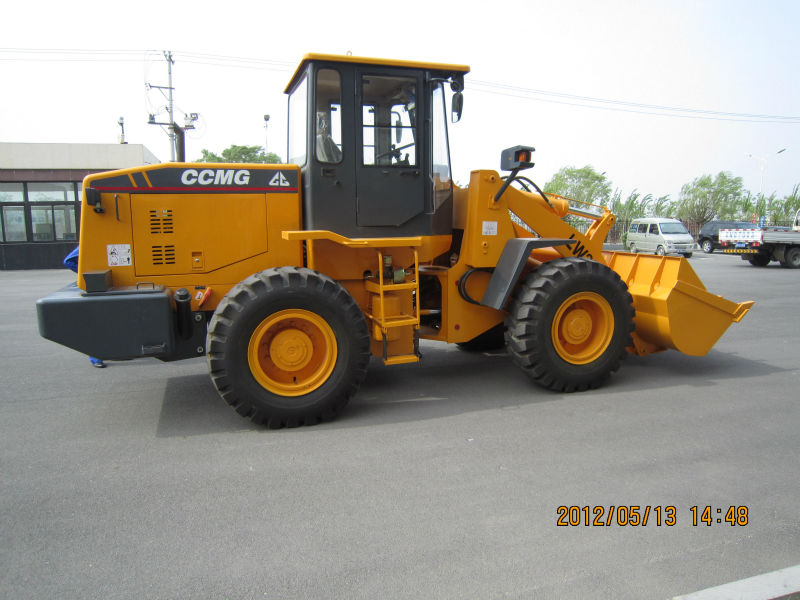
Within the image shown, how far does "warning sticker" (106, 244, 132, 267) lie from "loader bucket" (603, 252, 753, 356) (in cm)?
507

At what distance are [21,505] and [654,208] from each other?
5119 centimetres

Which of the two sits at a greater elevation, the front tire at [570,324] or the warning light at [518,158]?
the warning light at [518,158]

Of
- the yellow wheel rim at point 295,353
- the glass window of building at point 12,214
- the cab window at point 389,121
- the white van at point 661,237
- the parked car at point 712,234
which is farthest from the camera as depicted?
the parked car at point 712,234

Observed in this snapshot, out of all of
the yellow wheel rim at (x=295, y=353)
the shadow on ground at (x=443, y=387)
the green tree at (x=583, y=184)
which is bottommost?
the shadow on ground at (x=443, y=387)

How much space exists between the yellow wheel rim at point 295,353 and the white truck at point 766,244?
20.3 meters

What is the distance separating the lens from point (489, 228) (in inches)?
212

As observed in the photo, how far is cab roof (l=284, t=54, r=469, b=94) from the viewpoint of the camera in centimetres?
473

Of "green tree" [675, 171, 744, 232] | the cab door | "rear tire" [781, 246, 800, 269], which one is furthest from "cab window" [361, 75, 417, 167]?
"green tree" [675, 171, 744, 232]

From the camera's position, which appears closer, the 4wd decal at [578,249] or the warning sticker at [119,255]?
the warning sticker at [119,255]

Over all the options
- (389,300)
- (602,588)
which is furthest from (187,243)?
(602,588)

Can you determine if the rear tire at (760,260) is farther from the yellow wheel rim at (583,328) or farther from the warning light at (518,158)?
the warning light at (518,158)

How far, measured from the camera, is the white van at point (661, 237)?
2612 centimetres
